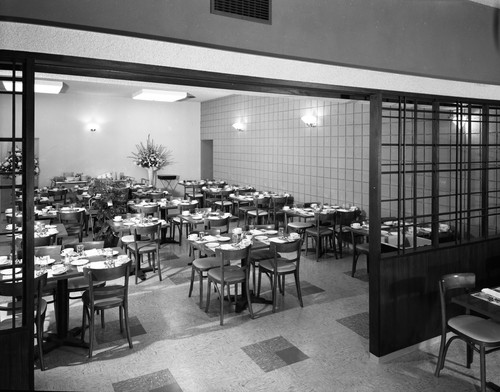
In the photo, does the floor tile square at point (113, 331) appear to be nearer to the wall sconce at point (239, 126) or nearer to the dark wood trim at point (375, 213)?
the dark wood trim at point (375, 213)

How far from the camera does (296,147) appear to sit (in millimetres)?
10414

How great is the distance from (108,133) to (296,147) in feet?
23.3

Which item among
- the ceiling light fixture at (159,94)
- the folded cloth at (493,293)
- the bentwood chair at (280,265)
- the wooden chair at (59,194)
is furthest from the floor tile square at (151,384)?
the ceiling light fixture at (159,94)

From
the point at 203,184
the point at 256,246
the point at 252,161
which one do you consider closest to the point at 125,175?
the point at 203,184

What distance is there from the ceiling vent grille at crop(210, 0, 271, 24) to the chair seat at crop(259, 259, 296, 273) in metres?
3.16

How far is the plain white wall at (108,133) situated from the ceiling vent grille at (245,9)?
1164 centimetres

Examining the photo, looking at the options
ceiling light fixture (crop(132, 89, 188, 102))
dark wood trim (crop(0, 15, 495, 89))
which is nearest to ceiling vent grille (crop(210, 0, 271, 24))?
dark wood trim (crop(0, 15, 495, 89))

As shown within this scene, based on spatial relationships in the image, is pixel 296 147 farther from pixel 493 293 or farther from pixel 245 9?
pixel 245 9

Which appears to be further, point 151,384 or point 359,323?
point 359,323

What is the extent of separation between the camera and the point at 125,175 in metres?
14.5

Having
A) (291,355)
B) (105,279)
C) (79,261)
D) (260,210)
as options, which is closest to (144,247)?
(79,261)

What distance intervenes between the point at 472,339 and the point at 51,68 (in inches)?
149

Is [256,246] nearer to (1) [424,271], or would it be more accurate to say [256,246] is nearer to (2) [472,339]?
(1) [424,271]

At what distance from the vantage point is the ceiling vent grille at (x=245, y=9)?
3004 millimetres
